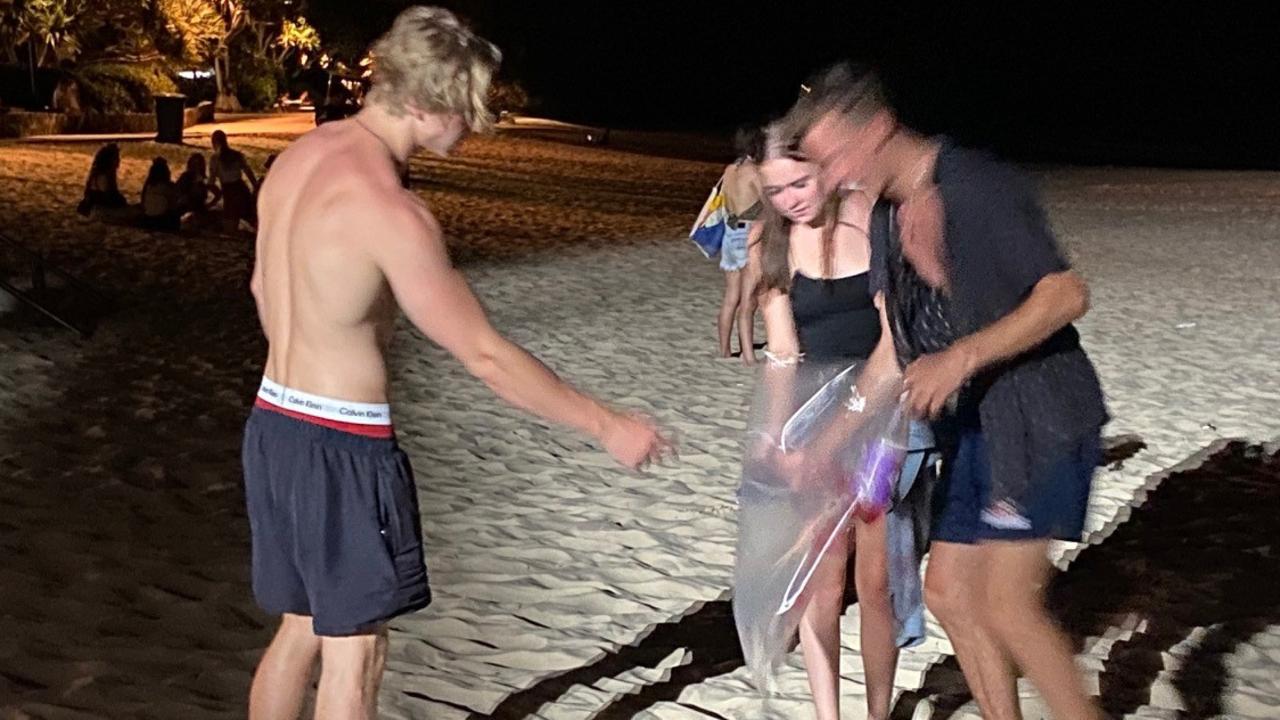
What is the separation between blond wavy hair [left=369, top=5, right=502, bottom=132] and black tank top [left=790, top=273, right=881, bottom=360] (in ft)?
3.85

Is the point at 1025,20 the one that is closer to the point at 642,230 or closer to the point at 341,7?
the point at 341,7

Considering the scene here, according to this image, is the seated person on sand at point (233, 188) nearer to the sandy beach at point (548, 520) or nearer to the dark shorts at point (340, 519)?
the sandy beach at point (548, 520)

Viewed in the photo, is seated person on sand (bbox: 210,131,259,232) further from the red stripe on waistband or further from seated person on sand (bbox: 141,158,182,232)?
the red stripe on waistband

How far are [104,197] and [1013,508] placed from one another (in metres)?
13.7

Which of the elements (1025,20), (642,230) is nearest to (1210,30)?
(1025,20)

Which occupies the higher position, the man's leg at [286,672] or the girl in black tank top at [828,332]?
the girl in black tank top at [828,332]

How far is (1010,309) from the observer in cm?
307

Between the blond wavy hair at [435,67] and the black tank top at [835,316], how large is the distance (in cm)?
117

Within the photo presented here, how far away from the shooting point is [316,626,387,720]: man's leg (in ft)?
10.1

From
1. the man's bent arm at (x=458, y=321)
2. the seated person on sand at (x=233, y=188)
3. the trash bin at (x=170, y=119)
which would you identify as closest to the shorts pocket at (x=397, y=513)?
the man's bent arm at (x=458, y=321)

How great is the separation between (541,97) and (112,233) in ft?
141

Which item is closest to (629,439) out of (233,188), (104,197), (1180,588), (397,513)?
(397,513)

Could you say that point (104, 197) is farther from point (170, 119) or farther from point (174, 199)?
point (170, 119)

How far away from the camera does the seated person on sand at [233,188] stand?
1532cm
